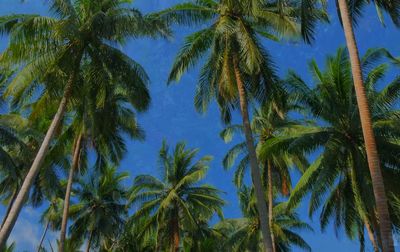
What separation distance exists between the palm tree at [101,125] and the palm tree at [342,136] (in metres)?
7.47

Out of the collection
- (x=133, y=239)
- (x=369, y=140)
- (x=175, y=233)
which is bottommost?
(x=369, y=140)

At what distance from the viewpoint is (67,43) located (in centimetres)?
1739

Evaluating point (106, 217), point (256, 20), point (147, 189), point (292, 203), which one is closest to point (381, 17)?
point (256, 20)

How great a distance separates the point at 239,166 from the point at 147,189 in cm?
650

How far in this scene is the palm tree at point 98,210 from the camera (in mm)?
33656

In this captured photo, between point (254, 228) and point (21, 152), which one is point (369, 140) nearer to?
point (21, 152)

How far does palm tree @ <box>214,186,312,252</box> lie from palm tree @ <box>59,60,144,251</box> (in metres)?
10.1

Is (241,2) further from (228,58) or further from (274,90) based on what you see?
(274,90)

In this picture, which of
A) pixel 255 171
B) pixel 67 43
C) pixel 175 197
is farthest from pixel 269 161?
pixel 67 43

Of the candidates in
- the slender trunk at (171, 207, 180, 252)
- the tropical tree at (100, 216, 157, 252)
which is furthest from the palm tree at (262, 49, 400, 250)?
the tropical tree at (100, 216, 157, 252)

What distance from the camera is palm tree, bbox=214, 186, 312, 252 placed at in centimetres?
3328

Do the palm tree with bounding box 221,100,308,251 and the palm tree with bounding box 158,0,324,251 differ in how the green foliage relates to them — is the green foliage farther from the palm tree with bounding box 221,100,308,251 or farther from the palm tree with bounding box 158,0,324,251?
the palm tree with bounding box 221,100,308,251

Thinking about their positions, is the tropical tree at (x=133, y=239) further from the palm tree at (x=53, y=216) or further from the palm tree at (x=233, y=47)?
the palm tree at (x=233, y=47)

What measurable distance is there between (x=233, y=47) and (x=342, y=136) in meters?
6.19
